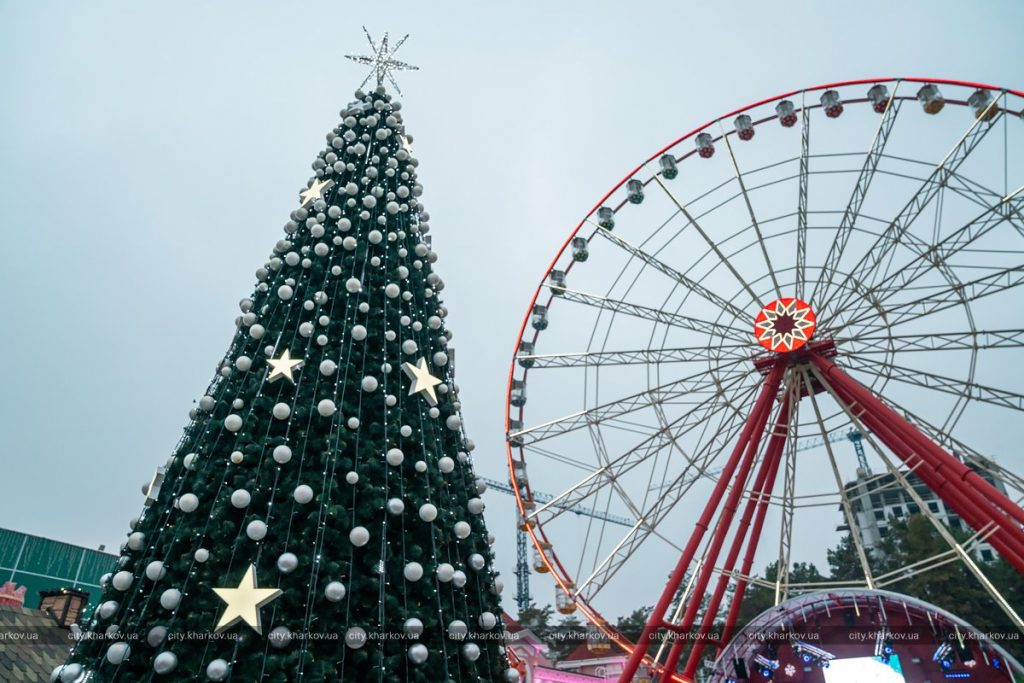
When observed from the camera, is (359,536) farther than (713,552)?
No

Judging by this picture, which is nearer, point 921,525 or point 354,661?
point 354,661

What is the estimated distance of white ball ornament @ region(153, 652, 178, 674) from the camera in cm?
507

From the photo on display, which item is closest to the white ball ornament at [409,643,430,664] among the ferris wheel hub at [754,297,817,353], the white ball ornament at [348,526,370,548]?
the white ball ornament at [348,526,370,548]

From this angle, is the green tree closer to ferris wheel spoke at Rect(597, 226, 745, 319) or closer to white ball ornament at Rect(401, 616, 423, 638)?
white ball ornament at Rect(401, 616, 423, 638)

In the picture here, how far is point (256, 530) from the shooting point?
18.2 ft

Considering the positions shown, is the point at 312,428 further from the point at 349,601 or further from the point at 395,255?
Result: the point at 395,255

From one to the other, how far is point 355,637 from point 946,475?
933 cm

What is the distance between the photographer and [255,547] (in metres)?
5.78

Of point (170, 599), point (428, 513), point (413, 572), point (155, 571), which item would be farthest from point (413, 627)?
point (155, 571)

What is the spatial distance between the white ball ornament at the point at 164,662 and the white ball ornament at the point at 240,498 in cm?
124

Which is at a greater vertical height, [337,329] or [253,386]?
[337,329]

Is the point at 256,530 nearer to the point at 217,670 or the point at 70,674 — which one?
the point at 217,670

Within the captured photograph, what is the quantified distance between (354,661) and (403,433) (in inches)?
85.4

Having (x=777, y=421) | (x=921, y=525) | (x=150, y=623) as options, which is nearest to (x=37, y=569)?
(x=150, y=623)
